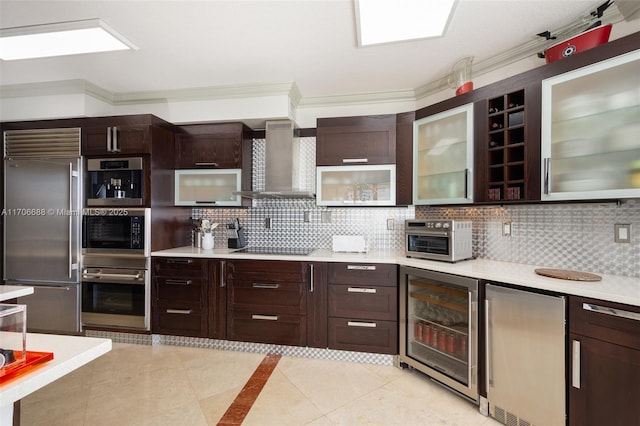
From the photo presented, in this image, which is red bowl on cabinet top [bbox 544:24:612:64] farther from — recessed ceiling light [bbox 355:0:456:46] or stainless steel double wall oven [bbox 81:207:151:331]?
stainless steel double wall oven [bbox 81:207:151:331]

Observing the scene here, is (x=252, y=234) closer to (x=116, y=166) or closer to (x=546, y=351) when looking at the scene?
(x=116, y=166)

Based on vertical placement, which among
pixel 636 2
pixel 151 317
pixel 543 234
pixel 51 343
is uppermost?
pixel 636 2

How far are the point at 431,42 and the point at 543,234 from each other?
1.69 metres

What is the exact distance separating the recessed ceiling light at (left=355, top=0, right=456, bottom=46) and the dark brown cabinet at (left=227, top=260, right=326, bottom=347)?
6.27ft

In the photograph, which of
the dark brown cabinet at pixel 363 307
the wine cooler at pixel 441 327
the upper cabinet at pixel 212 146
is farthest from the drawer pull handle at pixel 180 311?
the wine cooler at pixel 441 327

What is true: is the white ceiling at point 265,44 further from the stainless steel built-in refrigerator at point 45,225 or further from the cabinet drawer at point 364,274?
the cabinet drawer at point 364,274

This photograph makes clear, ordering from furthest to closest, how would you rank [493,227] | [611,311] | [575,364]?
[493,227]
[575,364]
[611,311]

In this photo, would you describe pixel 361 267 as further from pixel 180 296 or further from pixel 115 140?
pixel 115 140

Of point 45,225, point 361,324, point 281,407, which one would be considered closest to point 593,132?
point 361,324

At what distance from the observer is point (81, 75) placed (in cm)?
280

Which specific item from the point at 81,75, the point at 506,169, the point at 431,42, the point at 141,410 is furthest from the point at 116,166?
the point at 506,169

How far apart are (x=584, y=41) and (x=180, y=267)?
358 cm

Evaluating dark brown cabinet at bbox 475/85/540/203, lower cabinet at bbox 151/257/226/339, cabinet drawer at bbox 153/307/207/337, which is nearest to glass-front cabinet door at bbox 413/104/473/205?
dark brown cabinet at bbox 475/85/540/203

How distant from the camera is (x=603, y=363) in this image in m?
1.41
